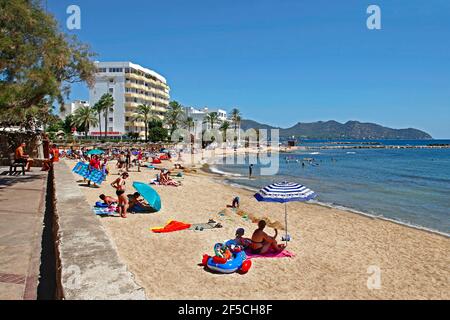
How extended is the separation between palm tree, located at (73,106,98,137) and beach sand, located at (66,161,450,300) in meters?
64.4

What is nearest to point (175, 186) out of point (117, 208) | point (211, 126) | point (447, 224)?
point (117, 208)

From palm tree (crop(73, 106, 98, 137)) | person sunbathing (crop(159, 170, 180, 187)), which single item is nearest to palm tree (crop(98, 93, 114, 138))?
palm tree (crop(73, 106, 98, 137))

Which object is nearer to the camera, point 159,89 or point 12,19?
point 12,19

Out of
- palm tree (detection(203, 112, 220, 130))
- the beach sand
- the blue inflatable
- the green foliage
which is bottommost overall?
the beach sand

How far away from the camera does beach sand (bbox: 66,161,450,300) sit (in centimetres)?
710

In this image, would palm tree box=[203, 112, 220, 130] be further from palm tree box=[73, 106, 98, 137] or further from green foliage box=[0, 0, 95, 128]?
green foliage box=[0, 0, 95, 128]

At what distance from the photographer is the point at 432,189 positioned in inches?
1126

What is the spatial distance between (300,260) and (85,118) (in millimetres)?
73077

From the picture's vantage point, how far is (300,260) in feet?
29.8

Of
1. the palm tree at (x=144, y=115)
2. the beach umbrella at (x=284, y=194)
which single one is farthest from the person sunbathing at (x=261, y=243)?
the palm tree at (x=144, y=115)

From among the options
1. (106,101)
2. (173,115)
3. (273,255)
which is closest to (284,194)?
(273,255)

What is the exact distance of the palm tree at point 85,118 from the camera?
74.4 m
